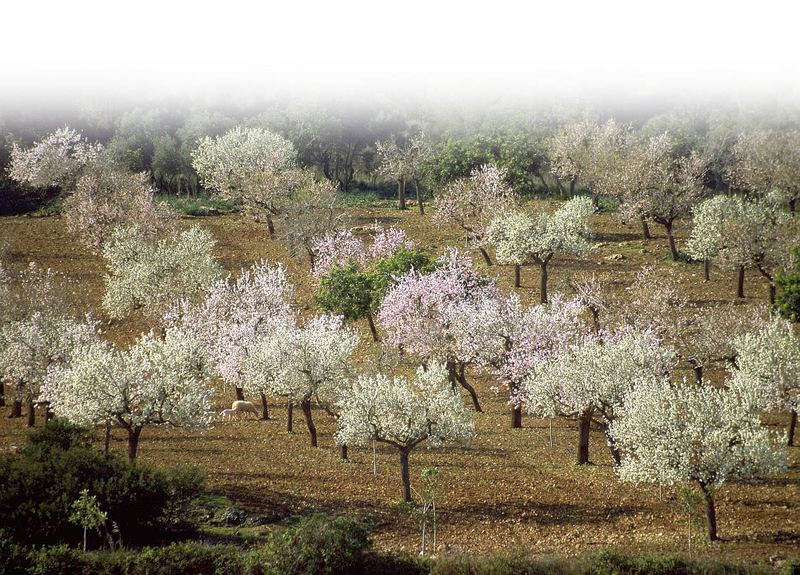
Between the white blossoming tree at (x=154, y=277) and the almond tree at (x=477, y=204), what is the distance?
26.8 metres

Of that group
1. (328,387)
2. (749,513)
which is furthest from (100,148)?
(749,513)

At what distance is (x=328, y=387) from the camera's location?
149 feet

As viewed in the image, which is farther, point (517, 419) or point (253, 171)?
point (253, 171)

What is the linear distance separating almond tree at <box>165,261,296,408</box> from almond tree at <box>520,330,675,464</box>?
53.0ft

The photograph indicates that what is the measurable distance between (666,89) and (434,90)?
54186 mm

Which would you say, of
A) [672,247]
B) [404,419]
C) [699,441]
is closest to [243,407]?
[404,419]

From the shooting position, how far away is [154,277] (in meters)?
69.4

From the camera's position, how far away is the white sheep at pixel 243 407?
54156mm

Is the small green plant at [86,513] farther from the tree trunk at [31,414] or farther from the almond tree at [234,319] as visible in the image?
the tree trunk at [31,414]

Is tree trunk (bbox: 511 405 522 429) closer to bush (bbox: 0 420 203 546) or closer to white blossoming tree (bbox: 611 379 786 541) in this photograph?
white blossoming tree (bbox: 611 379 786 541)

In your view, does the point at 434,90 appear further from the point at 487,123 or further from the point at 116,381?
the point at 116,381

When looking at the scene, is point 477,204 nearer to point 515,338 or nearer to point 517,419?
point 515,338

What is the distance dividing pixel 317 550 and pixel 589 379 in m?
20.0

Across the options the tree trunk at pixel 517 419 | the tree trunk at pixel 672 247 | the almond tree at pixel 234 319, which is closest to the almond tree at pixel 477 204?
the tree trunk at pixel 672 247
